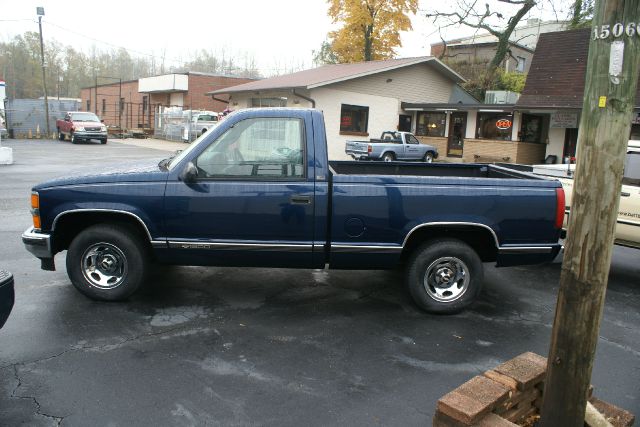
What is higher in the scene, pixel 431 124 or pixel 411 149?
pixel 431 124

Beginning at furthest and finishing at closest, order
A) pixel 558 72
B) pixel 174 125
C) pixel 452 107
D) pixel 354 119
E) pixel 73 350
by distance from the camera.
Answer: pixel 174 125, pixel 354 119, pixel 452 107, pixel 558 72, pixel 73 350

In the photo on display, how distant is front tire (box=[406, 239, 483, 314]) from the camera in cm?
526

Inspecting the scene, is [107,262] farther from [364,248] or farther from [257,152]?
[364,248]

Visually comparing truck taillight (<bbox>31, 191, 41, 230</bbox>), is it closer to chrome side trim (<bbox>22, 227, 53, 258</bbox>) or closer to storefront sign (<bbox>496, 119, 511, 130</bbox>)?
chrome side trim (<bbox>22, 227, 53, 258</bbox>)

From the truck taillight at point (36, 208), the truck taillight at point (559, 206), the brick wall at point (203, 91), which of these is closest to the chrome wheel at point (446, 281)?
the truck taillight at point (559, 206)

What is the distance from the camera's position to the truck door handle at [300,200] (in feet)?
16.5

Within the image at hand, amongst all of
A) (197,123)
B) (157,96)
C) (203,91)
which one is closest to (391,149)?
(197,123)

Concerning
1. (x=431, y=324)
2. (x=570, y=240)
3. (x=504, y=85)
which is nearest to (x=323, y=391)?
(x=431, y=324)

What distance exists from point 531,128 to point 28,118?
3396cm

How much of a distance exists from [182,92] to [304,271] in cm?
3830

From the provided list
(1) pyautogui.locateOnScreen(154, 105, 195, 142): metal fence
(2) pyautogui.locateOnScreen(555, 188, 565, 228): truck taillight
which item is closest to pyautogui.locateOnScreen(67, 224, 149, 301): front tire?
(2) pyautogui.locateOnScreen(555, 188, 565, 228): truck taillight

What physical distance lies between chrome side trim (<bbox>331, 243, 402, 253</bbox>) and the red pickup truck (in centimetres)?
3193

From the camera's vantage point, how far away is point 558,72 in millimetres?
22906

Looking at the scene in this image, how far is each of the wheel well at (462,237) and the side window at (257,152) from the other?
133 centimetres
